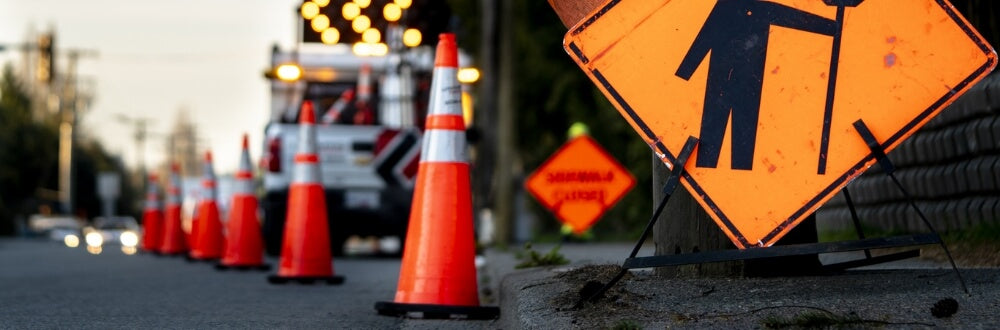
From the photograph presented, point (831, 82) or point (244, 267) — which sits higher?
point (831, 82)

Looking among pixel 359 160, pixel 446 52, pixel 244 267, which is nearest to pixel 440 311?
pixel 446 52

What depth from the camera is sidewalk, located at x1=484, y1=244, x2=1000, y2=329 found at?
4660 millimetres

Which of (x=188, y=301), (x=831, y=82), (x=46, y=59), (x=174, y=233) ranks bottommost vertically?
(x=188, y=301)

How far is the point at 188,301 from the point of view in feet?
26.3

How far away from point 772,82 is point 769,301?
788 millimetres

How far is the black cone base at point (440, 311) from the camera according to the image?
672 cm

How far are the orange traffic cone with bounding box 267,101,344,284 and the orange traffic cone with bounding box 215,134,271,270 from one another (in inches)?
96.9

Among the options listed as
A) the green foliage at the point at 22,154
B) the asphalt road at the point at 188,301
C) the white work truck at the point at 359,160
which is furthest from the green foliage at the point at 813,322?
the green foliage at the point at 22,154

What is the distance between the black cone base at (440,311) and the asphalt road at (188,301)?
4cm

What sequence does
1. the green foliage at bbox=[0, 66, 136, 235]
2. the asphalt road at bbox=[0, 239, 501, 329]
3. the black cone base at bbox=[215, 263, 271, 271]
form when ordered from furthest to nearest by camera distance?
the green foliage at bbox=[0, 66, 136, 235]
the black cone base at bbox=[215, 263, 271, 271]
the asphalt road at bbox=[0, 239, 501, 329]

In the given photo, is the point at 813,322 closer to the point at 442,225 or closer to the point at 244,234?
the point at 442,225

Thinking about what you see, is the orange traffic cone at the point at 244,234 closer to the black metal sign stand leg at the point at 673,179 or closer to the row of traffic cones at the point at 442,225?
the row of traffic cones at the point at 442,225

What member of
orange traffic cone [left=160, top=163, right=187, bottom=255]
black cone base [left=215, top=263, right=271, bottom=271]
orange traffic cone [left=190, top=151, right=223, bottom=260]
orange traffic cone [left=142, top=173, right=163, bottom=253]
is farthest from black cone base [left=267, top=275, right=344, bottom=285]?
orange traffic cone [left=142, top=173, right=163, bottom=253]

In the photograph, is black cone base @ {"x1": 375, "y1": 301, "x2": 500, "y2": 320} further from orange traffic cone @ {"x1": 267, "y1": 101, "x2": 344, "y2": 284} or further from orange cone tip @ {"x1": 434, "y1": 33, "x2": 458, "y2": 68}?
orange traffic cone @ {"x1": 267, "y1": 101, "x2": 344, "y2": 284}
